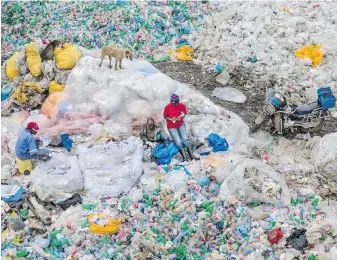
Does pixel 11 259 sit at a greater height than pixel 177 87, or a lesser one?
lesser

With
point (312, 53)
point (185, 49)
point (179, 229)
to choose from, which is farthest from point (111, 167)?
point (312, 53)

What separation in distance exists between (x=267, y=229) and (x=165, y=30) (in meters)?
5.66

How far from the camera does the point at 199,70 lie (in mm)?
9102

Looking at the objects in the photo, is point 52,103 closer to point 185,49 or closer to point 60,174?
point 60,174

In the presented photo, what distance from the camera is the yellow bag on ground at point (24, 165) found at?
6.49 meters

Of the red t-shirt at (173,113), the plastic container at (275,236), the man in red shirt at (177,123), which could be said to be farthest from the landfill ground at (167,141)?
the red t-shirt at (173,113)

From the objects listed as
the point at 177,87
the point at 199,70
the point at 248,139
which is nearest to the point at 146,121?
the point at 177,87

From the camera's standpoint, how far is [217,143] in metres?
6.92

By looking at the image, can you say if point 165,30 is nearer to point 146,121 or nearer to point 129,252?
point 146,121

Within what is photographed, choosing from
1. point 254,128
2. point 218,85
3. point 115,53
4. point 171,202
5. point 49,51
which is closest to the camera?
point 171,202

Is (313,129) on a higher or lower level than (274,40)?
lower

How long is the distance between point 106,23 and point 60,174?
4.66 meters

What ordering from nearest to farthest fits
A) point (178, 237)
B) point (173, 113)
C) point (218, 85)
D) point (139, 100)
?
point (178, 237) < point (173, 113) < point (139, 100) < point (218, 85)

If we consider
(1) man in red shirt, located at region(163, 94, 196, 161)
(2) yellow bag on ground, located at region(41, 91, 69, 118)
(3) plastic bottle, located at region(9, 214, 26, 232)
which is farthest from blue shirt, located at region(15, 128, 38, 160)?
(1) man in red shirt, located at region(163, 94, 196, 161)
